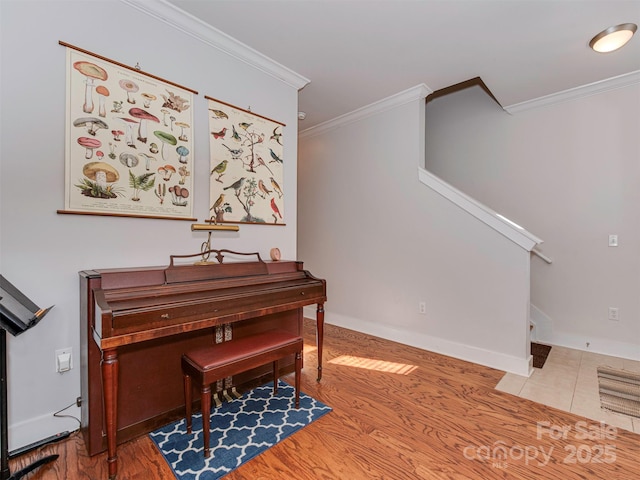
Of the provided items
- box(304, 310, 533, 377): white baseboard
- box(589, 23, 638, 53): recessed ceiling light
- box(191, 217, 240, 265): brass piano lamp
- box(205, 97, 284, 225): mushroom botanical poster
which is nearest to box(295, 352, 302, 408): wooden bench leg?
box(191, 217, 240, 265): brass piano lamp

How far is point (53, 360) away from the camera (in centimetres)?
Answer: 169

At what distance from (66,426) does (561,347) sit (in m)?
4.29

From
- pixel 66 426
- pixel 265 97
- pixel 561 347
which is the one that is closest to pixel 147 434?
pixel 66 426

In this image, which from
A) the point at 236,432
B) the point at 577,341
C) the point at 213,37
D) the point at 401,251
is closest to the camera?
the point at 236,432

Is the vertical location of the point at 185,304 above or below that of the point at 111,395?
above

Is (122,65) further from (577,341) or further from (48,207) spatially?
(577,341)

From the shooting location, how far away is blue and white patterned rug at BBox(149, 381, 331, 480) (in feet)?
5.12

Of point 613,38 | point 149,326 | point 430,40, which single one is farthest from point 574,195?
point 149,326

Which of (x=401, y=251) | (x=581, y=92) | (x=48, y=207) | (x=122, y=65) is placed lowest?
(x=401, y=251)

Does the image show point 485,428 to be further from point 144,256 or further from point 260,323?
point 144,256

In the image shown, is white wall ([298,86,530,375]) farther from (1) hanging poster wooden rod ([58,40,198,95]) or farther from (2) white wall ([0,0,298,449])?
(2) white wall ([0,0,298,449])

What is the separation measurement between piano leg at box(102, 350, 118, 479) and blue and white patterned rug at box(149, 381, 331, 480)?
279 mm

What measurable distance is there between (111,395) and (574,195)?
168 inches

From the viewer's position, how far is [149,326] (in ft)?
4.83
